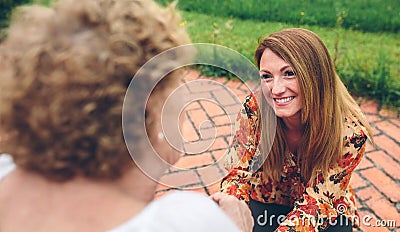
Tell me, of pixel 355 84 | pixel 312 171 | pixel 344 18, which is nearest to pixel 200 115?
pixel 355 84

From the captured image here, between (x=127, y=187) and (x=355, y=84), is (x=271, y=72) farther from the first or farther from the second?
(x=355, y=84)

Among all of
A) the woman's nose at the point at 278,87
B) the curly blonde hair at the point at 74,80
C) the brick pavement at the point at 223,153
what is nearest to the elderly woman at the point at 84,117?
the curly blonde hair at the point at 74,80

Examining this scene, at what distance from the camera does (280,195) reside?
2309 mm

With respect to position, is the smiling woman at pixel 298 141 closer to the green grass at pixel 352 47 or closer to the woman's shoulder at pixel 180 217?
the woman's shoulder at pixel 180 217

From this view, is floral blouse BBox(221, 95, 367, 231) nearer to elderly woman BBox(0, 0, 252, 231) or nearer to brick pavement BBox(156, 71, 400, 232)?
brick pavement BBox(156, 71, 400, 232)

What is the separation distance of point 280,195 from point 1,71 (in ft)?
5.57

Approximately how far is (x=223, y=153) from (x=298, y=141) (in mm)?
1024

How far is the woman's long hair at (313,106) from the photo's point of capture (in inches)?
73.8

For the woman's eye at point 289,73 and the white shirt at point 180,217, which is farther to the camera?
the woman's eye at point 289,73

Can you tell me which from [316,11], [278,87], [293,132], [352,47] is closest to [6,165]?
[278,87]

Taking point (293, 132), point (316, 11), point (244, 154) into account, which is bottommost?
point (316, 11)

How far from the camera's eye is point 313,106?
1918 millimetres

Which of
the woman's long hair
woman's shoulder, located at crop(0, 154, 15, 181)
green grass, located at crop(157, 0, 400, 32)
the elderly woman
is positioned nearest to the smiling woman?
the woman's long hair

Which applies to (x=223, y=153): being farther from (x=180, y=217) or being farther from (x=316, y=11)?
(x=316, y=11)
